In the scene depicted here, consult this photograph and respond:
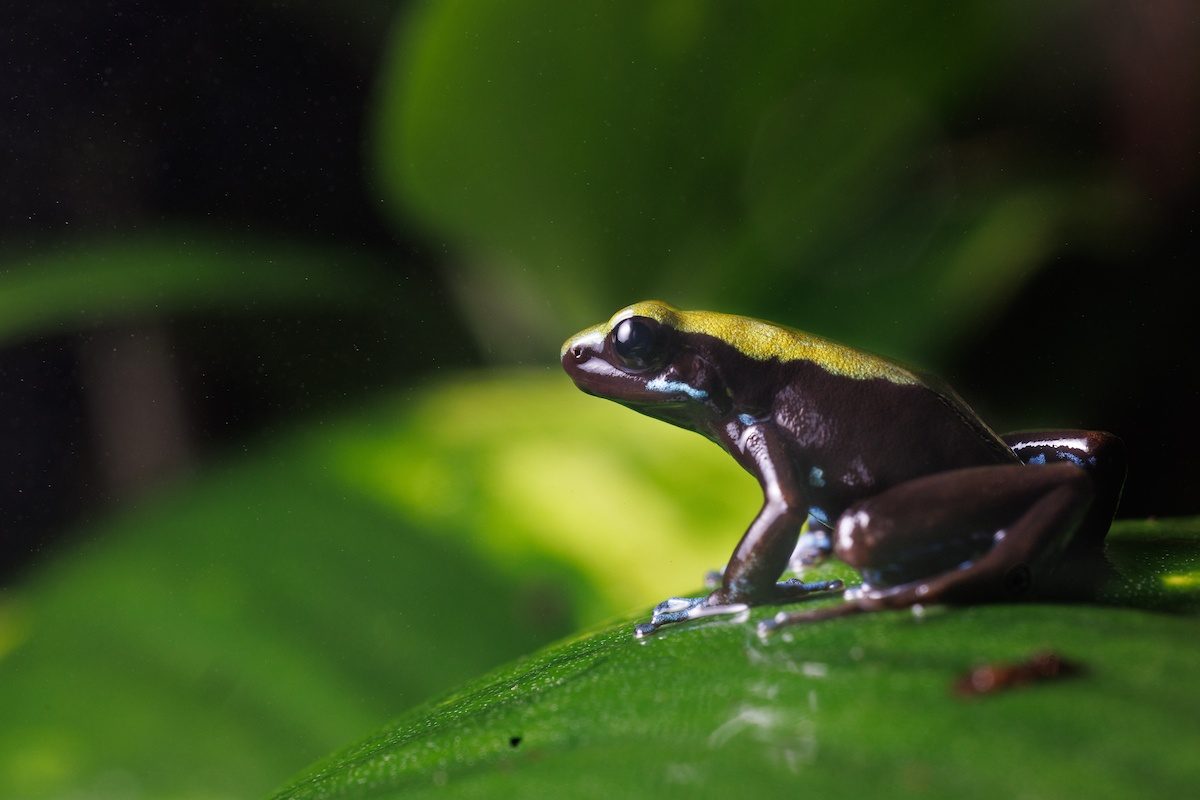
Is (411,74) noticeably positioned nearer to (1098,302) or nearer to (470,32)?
(470,32)

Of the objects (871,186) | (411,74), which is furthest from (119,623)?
(871,186)

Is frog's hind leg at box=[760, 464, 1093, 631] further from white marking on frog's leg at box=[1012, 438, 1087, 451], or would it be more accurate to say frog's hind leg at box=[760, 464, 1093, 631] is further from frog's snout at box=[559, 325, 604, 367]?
frog's snout at box=[559, 325, 604, 367]

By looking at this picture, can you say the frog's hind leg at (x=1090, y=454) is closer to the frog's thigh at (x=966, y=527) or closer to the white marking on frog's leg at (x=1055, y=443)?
the white marking on frog's leg at (x=1055, y=443)

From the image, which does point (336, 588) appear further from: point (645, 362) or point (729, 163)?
point (729, 163)

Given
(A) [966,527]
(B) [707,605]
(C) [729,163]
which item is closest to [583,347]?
(B) [707,605]

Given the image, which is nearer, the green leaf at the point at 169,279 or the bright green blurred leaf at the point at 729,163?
the bright green blurred leaf at the point at 729,163

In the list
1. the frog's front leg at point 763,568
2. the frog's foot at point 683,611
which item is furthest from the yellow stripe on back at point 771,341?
the frog's foot at point 683,611

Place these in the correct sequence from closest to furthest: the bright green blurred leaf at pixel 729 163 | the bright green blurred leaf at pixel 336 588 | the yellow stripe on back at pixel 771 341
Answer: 1. the yellow stripe on back at pixel 771 341
2. the bright green blurred leaf at pixel 336 588
3. the bright green blurred leaf at pixel 729 163

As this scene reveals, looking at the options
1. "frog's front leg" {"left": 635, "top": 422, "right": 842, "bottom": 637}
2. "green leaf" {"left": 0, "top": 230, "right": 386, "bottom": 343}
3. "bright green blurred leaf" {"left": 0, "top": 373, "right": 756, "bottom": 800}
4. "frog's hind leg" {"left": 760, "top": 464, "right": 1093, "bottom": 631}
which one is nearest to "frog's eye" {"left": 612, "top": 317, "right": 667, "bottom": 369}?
"frog's front leg" {"left": 635, "top": 422, "right": 842, "bottom": 637}
